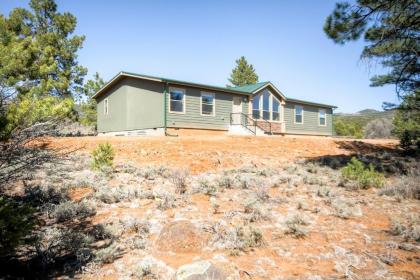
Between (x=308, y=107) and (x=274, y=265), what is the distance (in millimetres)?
27152

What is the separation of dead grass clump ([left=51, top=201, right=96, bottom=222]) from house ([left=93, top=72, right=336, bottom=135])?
12.8 meters

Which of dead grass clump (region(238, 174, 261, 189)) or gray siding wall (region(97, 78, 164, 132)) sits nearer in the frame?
dead grass clump (region(238, 174, 261, 189))

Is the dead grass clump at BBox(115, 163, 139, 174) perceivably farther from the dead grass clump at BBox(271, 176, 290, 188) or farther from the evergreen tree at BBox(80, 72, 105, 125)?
the evergreen tree at BBox(80, 72, 105, 125)

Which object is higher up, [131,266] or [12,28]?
[12,28]

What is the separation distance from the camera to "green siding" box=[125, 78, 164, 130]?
66.2 ft

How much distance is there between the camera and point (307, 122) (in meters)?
30.1

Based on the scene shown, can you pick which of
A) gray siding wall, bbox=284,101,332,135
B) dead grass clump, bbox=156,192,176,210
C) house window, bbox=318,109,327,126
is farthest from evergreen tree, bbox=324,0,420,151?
house window, bbox=318,109,327,126

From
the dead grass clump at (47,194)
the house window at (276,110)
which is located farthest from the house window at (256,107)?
the dead grass clump at (47,194)

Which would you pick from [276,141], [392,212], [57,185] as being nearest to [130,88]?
[276,141]

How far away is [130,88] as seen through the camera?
2247cm

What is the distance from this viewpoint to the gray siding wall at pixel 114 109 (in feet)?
76.3

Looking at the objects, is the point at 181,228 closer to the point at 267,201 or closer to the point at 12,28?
the point at 267,201

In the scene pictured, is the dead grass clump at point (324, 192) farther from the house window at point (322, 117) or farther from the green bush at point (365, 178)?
the house window at point (322, 117)

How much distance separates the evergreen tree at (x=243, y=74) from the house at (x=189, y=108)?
1934 centimetres
